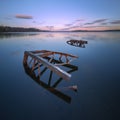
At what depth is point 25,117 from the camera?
274cm

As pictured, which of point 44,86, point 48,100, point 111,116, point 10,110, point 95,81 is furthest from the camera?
point 95,81

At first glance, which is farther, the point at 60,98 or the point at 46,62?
the point at 46,62

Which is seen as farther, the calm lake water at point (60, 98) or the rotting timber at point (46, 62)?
the rotting timber at point (46, 62)

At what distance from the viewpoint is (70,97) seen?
3498mm

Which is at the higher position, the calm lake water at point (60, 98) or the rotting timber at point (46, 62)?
the rotting timber at point (46, 62)

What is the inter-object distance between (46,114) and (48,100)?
549mm

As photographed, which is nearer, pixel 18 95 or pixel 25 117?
pixel 25 117

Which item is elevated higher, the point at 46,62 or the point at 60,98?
the point at 46,62

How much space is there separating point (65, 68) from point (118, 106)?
10.8ft

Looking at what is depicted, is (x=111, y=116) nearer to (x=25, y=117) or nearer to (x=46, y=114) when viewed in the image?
(x=46, y=114)

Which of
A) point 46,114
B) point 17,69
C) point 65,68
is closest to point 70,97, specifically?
point 46,114

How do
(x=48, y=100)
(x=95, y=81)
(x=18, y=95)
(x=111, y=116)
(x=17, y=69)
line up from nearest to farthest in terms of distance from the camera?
(x=111, y=116) < (x=48, y=100) < (x=18, y=95) < (x=95, y=81) < (x=17, y=69)

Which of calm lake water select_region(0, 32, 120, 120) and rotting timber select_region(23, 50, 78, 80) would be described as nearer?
calm lake water select_region(0, 32, 120, 120)

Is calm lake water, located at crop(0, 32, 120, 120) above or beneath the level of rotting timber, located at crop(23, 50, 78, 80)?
beneath
